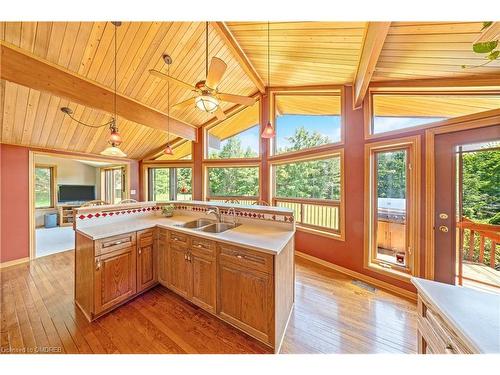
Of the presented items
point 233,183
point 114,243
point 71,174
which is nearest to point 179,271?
point 114,243

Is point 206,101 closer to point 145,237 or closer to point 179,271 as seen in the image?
point 145,237

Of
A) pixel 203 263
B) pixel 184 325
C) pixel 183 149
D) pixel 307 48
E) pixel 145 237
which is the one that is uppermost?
pixel 307 48

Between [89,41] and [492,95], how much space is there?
4538 millimetres

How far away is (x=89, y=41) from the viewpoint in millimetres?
2258

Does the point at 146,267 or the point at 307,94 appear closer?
the point at 146,267

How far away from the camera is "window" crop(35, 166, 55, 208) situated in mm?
6488

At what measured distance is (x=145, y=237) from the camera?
7.55ft

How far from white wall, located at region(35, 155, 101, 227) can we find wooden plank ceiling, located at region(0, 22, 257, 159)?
4.08 metres

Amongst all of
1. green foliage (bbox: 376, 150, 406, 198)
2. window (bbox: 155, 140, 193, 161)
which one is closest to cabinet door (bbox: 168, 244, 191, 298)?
green foliage (bbox: 376, 150, 406, 198)

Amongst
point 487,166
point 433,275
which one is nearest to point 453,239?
point 433,275

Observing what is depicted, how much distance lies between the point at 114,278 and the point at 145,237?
502 millimetres

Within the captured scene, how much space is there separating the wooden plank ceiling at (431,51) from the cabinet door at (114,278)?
3511 mm

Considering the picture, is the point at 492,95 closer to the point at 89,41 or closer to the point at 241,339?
the point at 241,339

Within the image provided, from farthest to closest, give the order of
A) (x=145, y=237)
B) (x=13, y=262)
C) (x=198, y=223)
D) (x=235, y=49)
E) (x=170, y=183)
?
(x=170, y=183)
(x=13, y=262)
(x=235, y=49)
(x=198, y=223)
(x=145, y=237)
